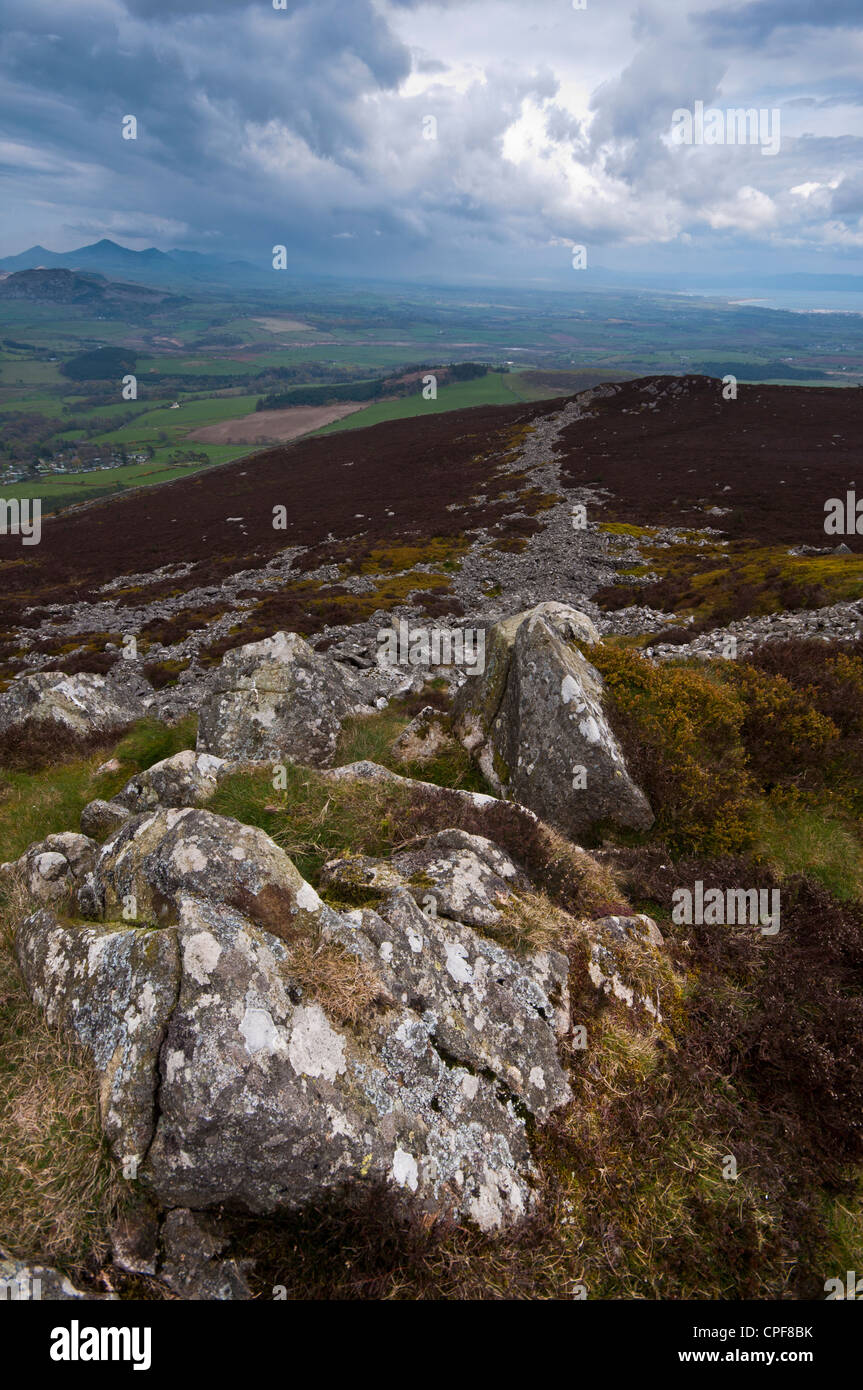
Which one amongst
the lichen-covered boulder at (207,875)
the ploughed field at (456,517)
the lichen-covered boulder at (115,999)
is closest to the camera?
the lichen-covered boulder at (115,999)

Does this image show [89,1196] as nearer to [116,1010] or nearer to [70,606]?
[116,1010]

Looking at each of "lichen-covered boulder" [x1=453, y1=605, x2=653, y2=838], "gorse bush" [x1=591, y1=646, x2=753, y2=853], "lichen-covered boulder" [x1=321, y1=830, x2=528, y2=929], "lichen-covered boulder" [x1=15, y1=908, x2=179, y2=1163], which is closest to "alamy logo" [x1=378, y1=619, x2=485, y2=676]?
"lichen-covered boulder" [x1=453, y1=605, x2=653, y2=838]

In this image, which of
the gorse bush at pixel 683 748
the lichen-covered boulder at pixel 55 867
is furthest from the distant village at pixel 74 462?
the gorse bush at pixel 683 748

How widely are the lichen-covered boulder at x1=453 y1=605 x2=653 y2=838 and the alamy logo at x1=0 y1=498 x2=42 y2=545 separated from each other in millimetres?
97994

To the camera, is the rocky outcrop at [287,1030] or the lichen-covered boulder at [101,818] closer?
the rocky outcrop at [287,1030]

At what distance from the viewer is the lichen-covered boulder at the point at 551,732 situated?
11.2 m

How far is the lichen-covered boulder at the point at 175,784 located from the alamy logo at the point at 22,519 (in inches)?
3738

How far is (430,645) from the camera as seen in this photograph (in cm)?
3425

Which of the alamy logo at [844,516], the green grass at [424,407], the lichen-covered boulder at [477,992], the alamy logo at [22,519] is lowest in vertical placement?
the lichen-covered boulder at [477,992]

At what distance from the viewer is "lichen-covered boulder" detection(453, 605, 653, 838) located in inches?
442

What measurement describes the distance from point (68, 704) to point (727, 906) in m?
22.8

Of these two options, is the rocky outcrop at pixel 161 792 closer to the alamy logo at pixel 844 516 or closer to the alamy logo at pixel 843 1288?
the alamy logo at pixel 843 1288

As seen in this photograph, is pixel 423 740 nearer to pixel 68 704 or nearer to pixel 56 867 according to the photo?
pixel 56 867
